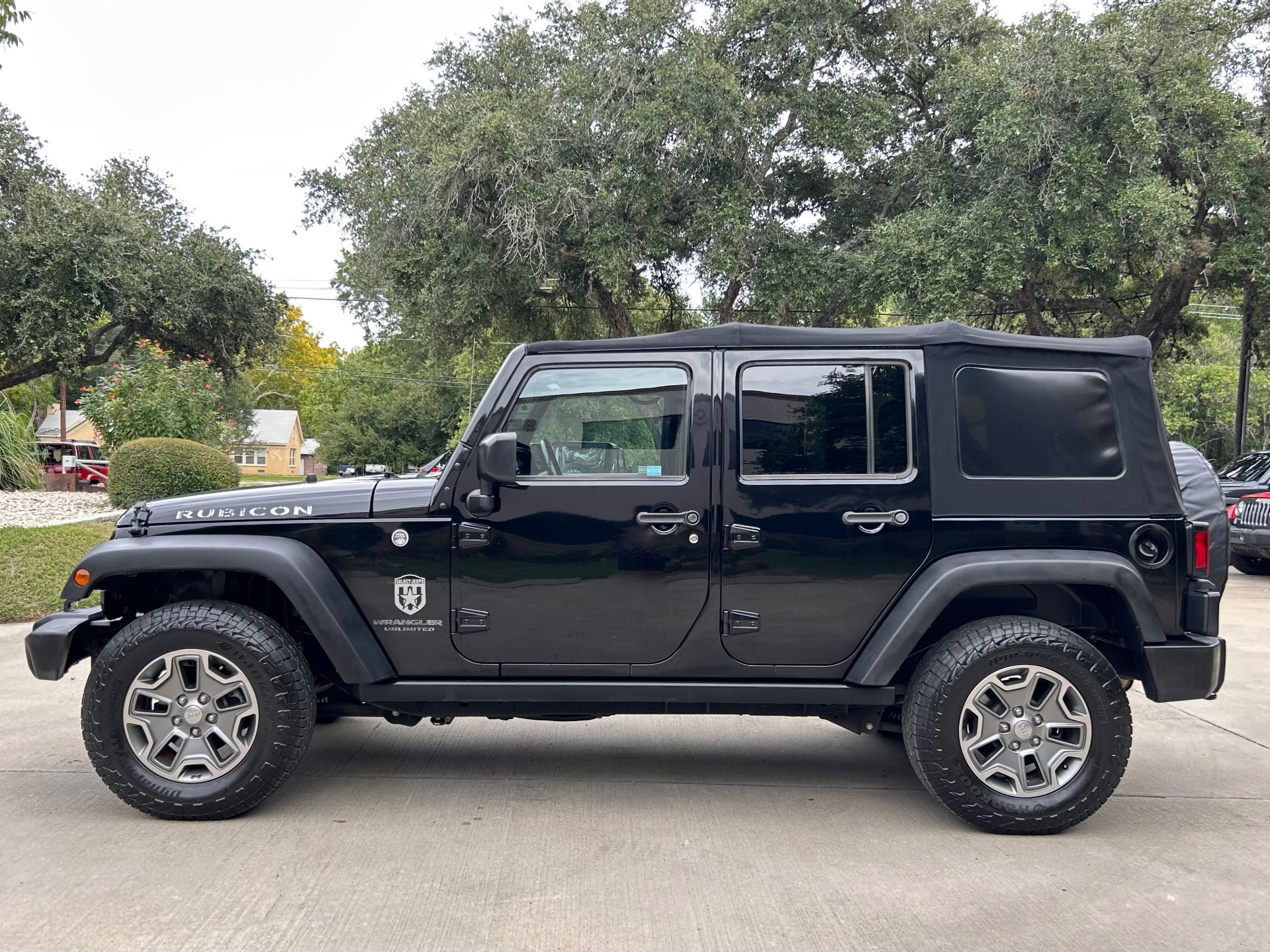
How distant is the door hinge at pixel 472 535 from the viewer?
4.11m

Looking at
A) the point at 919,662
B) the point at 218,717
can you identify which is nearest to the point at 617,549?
the point at 919,662

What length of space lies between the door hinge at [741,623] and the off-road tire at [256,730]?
1.72m

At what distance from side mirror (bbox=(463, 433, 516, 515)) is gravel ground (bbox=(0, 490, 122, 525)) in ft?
37.5

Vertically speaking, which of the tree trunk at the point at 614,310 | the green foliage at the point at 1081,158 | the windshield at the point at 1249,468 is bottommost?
the windshield at the point at 1249,468

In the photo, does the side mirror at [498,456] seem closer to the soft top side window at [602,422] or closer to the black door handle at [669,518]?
the soft top side window at [602,422]

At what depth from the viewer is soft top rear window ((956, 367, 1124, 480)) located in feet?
13.6

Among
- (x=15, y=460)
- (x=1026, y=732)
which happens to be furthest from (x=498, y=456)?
(x=15, y=460)

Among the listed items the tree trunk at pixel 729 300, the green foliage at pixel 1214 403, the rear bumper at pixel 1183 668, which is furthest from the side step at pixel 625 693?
the green foliage at pixel 1214 403

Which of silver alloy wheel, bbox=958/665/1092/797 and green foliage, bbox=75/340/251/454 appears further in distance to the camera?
green foliage, bbox=75/340/251/454

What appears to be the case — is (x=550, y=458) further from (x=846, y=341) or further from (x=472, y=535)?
(x=846, y=341)

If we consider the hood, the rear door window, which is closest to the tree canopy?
the rear door window

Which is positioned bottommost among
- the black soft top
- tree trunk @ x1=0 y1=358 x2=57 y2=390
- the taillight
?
the taillight

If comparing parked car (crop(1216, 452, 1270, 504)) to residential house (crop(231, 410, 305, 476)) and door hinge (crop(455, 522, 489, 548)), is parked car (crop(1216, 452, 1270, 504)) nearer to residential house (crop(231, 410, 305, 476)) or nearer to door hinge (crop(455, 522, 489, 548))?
door hinge (crop(455, 522, 489, 548))

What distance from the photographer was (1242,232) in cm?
1767
